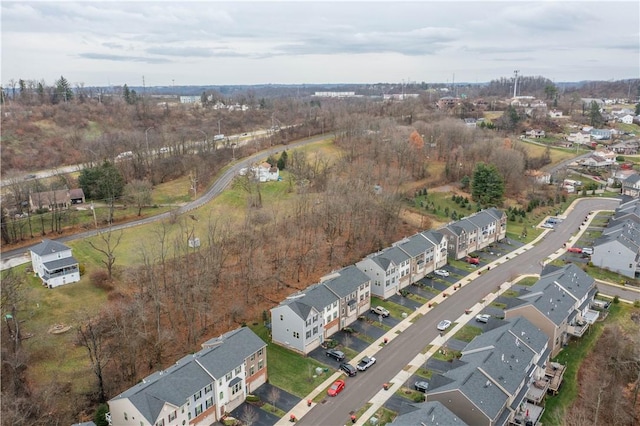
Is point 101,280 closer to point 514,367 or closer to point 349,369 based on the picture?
point 349,369

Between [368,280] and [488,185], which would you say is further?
[488,185]

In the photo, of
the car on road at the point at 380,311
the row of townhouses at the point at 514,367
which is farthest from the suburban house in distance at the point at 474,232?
the car on road at the point at 380,311

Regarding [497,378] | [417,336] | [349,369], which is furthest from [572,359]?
[349,369]

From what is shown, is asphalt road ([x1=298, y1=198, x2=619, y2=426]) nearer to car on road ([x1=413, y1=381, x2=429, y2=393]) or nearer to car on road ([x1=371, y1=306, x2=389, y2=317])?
car on road ([x1=413, y1=381, x2=429, y2=393])

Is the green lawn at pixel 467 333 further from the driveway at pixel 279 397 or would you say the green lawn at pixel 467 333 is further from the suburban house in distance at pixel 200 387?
the suburban house in distance at pixel 200 387

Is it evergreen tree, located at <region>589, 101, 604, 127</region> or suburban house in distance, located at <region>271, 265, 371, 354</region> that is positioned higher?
evergreen tree, located at <region>589, 101, 604, 127</region>

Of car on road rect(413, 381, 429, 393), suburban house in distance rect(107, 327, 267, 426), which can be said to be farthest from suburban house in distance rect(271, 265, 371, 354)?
car on road rect(413, 381, 429, 393)

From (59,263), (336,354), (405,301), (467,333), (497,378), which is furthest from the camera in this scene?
(405,301)
